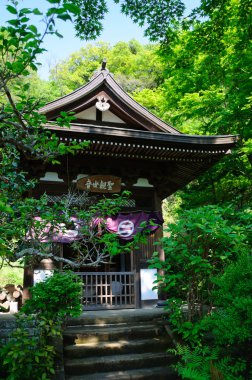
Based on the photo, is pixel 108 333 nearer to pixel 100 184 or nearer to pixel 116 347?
pixel 116 347

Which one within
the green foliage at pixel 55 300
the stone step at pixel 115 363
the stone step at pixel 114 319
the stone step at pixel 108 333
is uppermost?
the green foliage at pixel 55 300

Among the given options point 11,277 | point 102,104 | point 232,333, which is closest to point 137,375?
point 232,333

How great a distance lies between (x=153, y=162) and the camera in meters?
9.93

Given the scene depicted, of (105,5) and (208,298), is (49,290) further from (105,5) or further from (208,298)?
(105,5)

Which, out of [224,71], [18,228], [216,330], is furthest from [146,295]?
[224,71]

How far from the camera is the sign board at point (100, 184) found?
9414 mm

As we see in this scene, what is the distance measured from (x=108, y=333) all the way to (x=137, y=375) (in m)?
1.15

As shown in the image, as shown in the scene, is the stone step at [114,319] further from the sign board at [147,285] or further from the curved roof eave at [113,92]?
the curved roof eave at [113,92]

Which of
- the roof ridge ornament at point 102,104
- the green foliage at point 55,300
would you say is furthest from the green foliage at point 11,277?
the green foliage at point 55,300

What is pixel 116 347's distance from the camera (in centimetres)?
608

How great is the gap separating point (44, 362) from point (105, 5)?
6.33 meters

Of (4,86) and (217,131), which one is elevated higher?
(217,131)

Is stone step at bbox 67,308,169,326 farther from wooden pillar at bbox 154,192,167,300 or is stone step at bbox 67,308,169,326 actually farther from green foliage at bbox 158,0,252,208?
green foliage at bbox 158,0,252,208

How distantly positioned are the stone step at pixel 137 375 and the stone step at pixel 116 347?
0.48m
